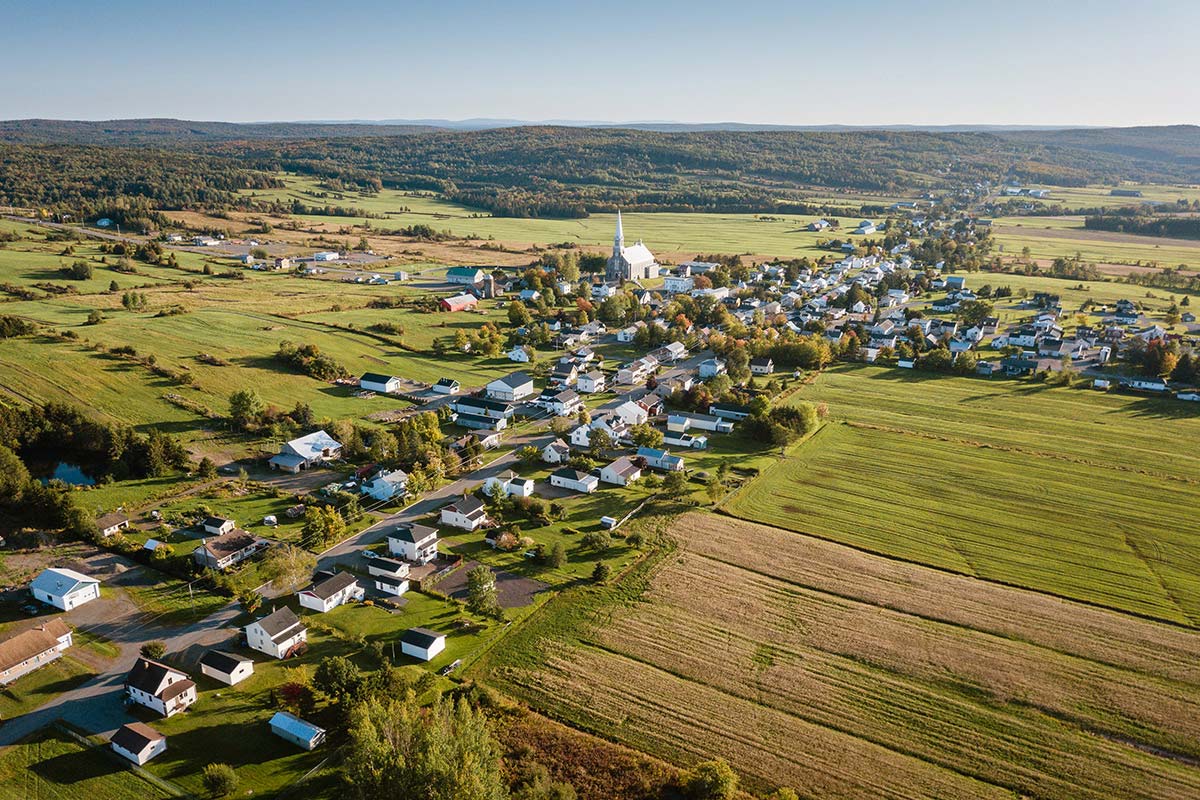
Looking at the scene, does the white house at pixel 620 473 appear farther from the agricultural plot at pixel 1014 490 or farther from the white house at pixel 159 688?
the white house at pixel 159 688

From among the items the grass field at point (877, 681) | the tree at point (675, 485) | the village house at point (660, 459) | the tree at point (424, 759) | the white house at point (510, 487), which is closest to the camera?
the tree at point (424, 759)

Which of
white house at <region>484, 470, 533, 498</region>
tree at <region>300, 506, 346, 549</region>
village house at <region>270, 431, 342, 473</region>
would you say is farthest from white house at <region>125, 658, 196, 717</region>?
village house at <region>270, 431, 342, 473</region>

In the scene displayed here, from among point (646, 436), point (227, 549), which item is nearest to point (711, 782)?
point (227, 549)

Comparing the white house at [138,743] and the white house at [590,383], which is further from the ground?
the white house at [590,383]

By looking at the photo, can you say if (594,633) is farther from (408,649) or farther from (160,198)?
(160,198)

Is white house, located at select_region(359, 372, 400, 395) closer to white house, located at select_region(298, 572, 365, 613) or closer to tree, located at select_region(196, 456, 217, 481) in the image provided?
tree, located at select_region(196, 456, 217, 481)

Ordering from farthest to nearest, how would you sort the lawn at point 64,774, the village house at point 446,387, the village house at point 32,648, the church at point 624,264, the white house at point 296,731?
the church at point 624,264 < the village house at point 446,387 < the village house at point 32,648 < the white house at point 296,731 < the lawn at point 64,774

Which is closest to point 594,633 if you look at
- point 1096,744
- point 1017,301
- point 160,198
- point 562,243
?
point 1096,744

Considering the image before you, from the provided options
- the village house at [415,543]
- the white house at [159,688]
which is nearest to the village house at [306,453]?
the village house at [415,543]
